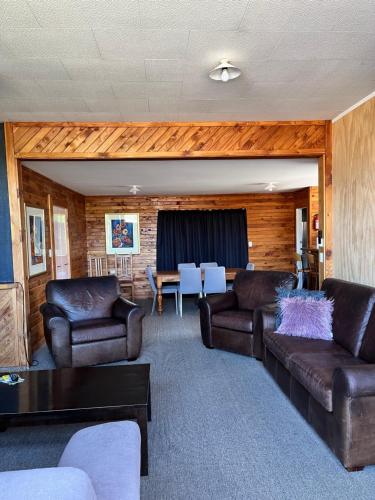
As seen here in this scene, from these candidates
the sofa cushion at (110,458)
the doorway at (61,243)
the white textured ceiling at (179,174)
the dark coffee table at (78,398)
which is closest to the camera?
the sofa cushion at (110,458)

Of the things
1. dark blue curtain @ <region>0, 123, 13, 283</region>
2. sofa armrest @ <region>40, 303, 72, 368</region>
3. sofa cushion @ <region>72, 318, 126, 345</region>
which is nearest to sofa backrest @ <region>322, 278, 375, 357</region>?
sofa cushion @ <region>72, 318, 126, 345</region>

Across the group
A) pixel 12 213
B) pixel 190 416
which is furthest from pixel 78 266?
pixel 190 416

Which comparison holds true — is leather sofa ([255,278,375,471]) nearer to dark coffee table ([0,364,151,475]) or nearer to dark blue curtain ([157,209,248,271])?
dark coffee table ([0,364,151,475])

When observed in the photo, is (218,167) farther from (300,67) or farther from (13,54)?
(13,54)

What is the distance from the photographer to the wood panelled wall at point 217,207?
782 cm

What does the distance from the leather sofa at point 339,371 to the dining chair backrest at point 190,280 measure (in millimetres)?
2283

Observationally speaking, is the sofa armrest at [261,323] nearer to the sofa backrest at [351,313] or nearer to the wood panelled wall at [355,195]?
the sofa backrest at [351,313]

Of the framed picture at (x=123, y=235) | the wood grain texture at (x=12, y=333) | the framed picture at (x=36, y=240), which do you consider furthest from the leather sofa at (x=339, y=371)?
the framed picture at (x=123, y=235)

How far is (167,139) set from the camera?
3.63 meters

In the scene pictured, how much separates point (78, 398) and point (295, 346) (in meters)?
1.61

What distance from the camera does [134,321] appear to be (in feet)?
12.1

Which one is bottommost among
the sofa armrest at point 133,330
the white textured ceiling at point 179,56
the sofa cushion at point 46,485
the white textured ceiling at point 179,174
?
the sofa armrest at point 133,330

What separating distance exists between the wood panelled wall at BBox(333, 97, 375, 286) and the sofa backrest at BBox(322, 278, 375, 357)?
35 centimetres

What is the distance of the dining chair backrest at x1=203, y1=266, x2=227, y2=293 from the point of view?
5.65m
